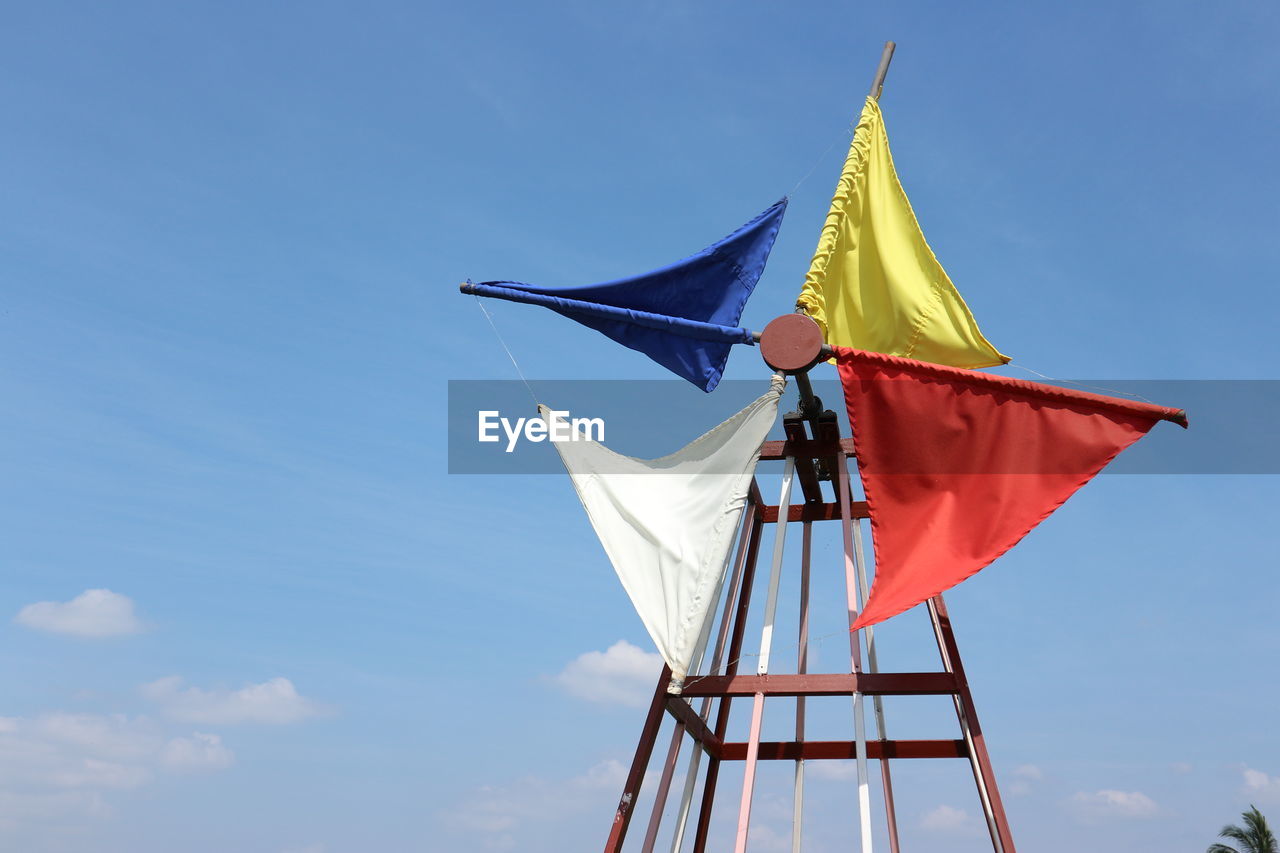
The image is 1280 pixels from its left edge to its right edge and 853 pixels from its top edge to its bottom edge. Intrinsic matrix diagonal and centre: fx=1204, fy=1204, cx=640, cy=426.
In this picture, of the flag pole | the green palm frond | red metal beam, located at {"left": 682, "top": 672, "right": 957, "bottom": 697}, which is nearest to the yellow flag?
the flag pole

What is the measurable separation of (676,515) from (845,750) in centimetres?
325

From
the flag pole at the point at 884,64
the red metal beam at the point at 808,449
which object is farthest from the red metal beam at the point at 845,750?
the flag pole at the point at 884,64

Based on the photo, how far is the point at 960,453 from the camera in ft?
39.1

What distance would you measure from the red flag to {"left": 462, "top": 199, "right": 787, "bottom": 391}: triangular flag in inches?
73.2

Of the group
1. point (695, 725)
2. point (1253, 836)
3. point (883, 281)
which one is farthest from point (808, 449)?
point (1253, 836)

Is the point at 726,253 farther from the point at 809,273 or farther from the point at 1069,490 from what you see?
the point at 1069,490

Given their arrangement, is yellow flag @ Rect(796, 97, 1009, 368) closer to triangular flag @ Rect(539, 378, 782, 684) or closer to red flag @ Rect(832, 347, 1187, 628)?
red flag @ Rect(832, 347, 1187, 628)

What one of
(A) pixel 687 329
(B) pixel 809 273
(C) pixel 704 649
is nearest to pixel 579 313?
(A) pixel 687 329

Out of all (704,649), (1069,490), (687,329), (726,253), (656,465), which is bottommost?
(704,649)

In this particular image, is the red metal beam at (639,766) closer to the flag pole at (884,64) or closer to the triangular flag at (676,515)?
the triangular flag at (676,515)

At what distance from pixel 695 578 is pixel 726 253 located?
388 centimetres

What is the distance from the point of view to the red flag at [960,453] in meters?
11.5

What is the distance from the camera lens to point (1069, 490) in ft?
37.9

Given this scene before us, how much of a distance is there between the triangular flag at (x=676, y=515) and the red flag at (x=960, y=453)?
113 cm
